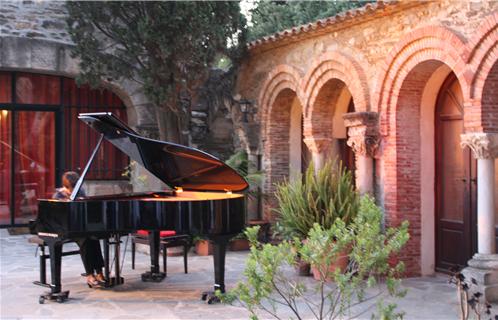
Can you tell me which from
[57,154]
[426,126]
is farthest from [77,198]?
[57,154]

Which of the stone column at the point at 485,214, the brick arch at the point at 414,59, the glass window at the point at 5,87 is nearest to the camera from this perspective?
the stone column at the point at 485,214

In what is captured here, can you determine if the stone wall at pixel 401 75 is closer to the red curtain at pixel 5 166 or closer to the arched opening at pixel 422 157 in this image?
the arched opening at pixel 422 157

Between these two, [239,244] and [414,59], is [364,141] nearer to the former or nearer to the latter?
[414,59]

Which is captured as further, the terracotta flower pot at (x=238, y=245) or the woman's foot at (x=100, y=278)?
the terracotta flower pot at (x=238, y=245)

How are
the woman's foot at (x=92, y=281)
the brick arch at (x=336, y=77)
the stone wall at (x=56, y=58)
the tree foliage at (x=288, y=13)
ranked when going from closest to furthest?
the woman's foot at (x=92, y=281)
the brick arch at (x=336, y=77)
the stone wall at (x=56, y=58)
the tree foliage at (x=288, y=13)

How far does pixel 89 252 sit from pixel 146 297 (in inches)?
38.4

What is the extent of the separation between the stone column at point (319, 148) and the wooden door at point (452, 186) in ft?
6.71

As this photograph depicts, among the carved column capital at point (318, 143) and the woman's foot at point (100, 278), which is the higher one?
the carved column capital at point (318, 143)

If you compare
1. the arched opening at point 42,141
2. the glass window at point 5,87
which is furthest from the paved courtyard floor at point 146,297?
the glass window at point 5,87

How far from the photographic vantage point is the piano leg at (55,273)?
7.06 m

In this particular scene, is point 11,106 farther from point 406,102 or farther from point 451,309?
point 451,309

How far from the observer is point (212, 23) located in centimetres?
1052

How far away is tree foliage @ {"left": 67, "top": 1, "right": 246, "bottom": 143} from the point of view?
10.3m

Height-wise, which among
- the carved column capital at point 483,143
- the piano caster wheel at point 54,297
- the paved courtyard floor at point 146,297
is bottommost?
the paved courtyard floor at point 146,297
